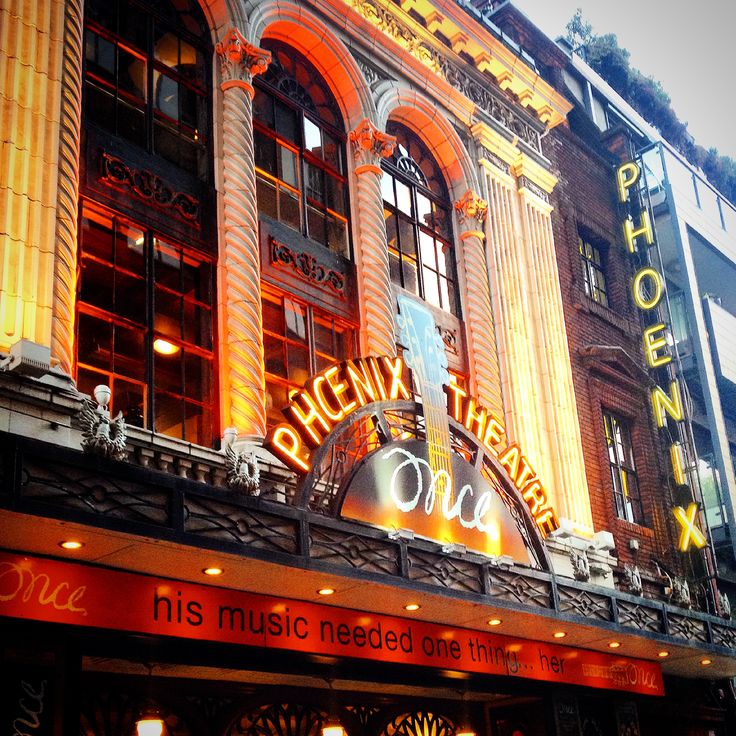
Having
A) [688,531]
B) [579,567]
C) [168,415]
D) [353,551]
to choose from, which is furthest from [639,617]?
[168,415]

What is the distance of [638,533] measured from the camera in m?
21.7

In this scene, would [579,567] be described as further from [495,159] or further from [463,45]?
[463,45]

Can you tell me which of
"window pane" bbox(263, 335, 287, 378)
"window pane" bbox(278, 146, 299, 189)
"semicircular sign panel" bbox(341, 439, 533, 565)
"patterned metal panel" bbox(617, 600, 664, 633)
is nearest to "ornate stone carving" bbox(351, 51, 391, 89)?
"window pane" bbox(278, 146, 299, 189)

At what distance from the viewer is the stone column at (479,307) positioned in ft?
61.8

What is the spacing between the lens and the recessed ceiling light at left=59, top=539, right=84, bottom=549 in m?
9.72

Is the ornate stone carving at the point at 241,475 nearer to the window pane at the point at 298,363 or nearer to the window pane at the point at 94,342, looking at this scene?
the window pane at the point at 94,342

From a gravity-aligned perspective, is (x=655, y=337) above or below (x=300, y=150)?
below

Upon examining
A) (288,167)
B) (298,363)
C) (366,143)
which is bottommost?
(298,363)

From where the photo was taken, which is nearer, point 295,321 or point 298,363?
point 298,363

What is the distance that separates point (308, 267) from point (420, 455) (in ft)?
13.6

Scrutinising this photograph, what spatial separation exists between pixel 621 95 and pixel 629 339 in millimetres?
11993

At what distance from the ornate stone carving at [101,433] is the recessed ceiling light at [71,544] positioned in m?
0.85

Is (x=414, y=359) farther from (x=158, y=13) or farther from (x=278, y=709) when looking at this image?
(x=158, y=13)

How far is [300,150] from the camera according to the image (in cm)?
1741
